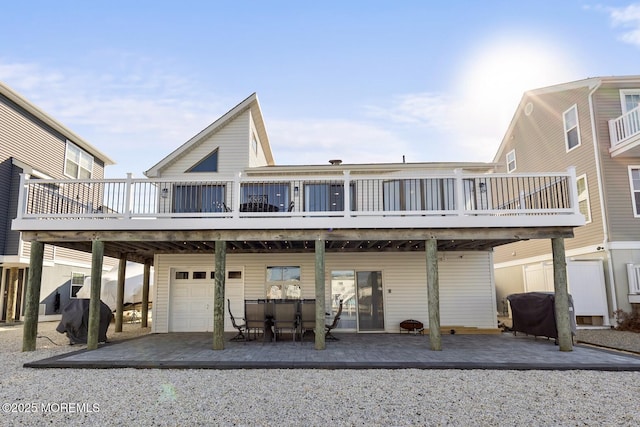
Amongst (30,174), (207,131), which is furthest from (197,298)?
(30,174)

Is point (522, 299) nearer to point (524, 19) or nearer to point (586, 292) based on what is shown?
point (586, 292)

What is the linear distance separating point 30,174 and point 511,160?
69.1 feet

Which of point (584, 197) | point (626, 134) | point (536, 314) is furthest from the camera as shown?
point (584, 197)

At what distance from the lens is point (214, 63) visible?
13.9 metres

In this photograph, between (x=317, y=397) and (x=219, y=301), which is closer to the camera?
(x=317, y=397)

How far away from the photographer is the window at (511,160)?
807 inches

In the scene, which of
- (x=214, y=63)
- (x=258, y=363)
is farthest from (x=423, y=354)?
(x=214, y=63)

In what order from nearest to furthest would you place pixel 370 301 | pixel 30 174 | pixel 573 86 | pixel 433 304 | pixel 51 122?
pixel 433 304, pixel 370 301, pixel 573 86, pixel 30 174, pixel 51 122

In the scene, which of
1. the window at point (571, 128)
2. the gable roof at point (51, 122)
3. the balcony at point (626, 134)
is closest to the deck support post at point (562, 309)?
the balcony at point (626, 134)

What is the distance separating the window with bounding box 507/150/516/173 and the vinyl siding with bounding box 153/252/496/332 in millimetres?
9431

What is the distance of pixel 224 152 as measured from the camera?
14.1 meters

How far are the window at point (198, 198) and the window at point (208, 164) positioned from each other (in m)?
0.85

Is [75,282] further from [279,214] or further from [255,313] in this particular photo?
[279,214]

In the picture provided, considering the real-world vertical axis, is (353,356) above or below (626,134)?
below
